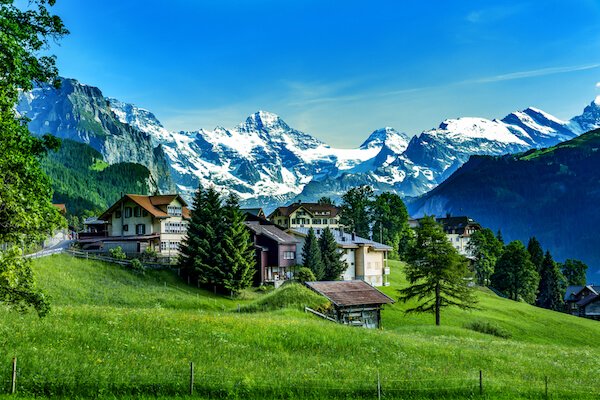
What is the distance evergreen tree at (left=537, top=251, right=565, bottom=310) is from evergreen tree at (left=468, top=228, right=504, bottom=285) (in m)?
12.0

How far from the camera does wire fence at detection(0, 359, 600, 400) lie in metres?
20.9

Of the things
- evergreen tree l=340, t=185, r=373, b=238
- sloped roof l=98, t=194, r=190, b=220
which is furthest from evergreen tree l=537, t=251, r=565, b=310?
sloped roof l=98, t=194, r=190, b=220

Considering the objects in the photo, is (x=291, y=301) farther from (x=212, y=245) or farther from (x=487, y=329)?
(x=487, y=329)

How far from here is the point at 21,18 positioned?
20.1 metres

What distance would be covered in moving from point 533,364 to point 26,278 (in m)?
31.0

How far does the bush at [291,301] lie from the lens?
5776 cm

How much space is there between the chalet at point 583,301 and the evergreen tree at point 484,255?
2125 centimetres

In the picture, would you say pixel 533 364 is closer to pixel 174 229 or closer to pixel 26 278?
pixel 26 278

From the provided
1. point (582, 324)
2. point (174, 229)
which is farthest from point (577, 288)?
point (174, 229)

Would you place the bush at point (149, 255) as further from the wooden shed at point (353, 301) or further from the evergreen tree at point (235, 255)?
the wooden shed at point (353, 301)

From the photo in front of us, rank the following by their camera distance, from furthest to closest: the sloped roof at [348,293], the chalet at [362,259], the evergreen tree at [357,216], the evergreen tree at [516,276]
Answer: the evergreen tree at [357,216]
the evergreen tree at [516,276]
the chalet at [362,259]
the sloped roof at [348,293]

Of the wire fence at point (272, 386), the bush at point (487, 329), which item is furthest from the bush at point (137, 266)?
the wire fence at point (272, 386)

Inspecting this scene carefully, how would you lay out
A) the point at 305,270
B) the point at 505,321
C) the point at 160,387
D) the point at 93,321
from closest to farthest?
1. the point at 160,387
2. the point at 93,321
3. the point at 505,321
4. the point at 305,270

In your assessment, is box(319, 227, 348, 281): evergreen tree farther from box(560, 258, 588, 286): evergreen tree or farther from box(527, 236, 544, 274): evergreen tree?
box(560, 258, 588, 286): evergreen tree
